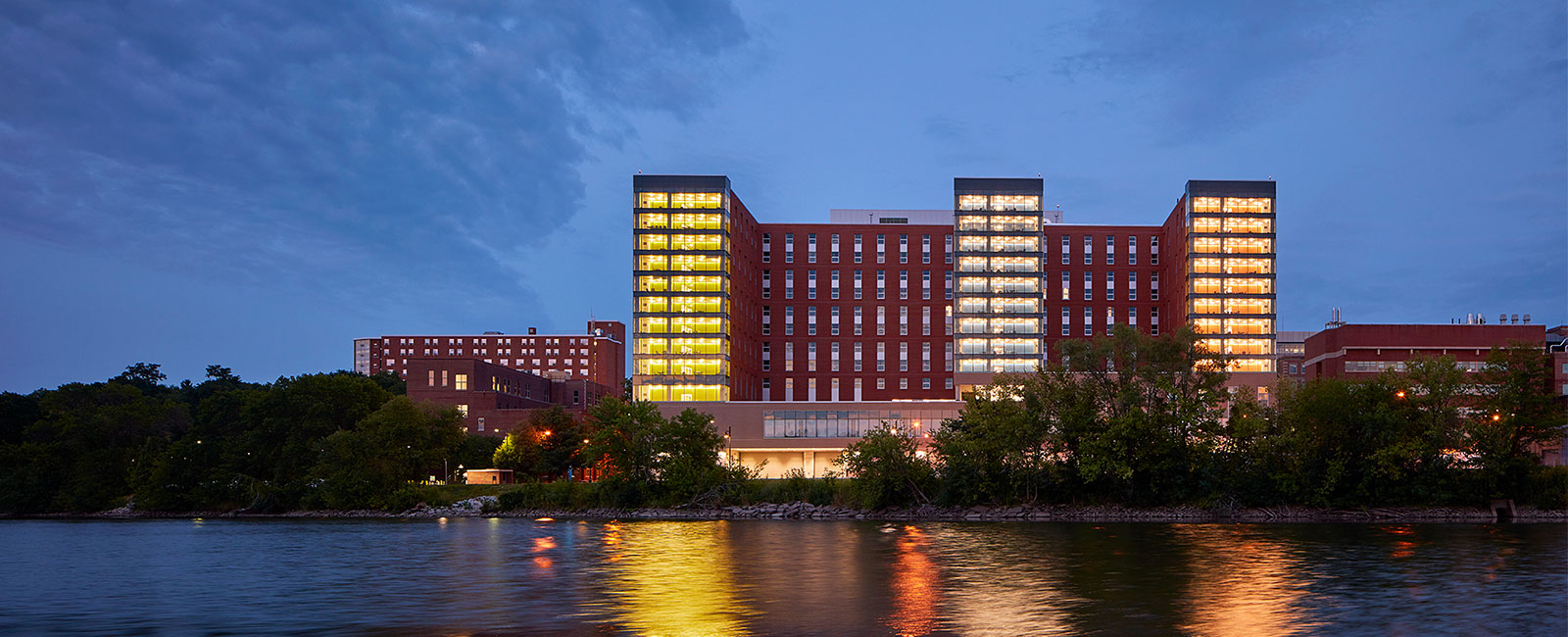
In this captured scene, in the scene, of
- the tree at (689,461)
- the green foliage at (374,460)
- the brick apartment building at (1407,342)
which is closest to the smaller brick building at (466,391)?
the green foliage at (374,460)

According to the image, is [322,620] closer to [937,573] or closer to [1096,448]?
[937,573]

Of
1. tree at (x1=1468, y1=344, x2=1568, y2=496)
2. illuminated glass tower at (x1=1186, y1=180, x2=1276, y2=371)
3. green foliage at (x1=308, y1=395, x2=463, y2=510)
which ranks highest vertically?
illuminated glass tower at (x1=1186, y1=180, x2=1276, y2=371)

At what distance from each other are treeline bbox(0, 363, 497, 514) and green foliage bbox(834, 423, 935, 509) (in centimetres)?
4283

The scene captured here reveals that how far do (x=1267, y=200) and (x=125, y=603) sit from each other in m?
169

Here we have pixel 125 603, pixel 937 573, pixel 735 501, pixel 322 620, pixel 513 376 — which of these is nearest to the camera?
pixel 322 620

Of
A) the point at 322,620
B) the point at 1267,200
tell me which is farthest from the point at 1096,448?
the point at 1267,200

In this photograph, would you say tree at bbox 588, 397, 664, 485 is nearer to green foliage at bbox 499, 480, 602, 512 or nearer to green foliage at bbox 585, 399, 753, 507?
green foliage at bbox 585, 399, 753, 507

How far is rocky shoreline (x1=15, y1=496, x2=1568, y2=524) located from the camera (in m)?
81.2

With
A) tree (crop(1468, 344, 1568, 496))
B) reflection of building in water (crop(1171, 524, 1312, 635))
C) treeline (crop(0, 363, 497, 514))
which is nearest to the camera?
reflection of building in water (crop(1171, 524, 1312, 635))

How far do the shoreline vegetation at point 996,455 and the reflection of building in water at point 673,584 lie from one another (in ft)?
79.9

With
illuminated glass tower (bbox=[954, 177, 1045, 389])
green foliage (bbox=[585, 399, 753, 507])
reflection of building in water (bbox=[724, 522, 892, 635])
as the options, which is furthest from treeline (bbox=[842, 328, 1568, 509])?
illuminated glass tower (bbox=[954, 177, 1045, 389])

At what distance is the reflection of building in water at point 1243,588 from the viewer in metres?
33.9

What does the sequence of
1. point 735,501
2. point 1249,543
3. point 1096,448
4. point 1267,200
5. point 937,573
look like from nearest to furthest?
point 937,573
point 1249,543
point 1096,448
point 735,501
point 1267,200

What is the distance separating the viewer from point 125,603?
143ft
